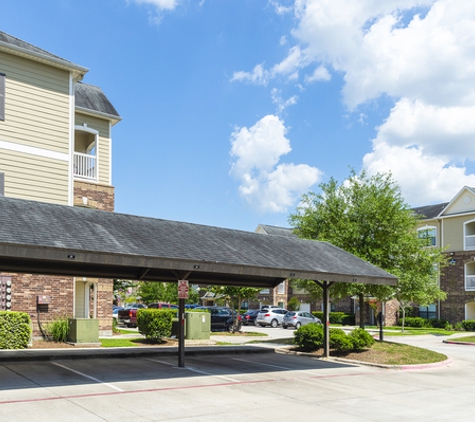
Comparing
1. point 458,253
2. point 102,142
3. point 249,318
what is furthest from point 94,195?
point 458,253

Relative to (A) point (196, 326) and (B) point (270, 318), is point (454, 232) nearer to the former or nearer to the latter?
(B) point (270, 318)

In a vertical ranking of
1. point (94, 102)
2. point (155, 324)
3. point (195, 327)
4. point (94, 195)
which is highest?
point (94, 102)

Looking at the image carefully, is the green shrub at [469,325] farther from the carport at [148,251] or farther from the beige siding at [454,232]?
the carport at [148,251]

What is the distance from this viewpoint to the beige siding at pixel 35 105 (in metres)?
20.2

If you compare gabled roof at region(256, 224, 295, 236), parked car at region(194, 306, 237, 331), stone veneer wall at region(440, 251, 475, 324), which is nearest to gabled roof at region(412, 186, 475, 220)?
stone veneer wall at region(440, 251, 475, 324)

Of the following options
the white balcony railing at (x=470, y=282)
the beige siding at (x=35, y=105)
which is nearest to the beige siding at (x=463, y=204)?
the white balcony railing at (x=470, y=282)

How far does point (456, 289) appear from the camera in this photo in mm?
44906

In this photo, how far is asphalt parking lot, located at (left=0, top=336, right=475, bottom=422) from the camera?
1021cm

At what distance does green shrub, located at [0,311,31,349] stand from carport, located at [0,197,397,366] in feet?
9.46

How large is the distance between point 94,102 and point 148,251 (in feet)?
51.3

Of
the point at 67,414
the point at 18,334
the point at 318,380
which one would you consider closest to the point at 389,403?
the point at 318,380

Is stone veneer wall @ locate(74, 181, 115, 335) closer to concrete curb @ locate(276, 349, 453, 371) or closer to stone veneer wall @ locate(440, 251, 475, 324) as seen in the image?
concrete curb @ locate(276, 349, 453, 371)

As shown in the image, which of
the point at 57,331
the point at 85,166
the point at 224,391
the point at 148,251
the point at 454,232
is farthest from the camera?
the point at 454,232

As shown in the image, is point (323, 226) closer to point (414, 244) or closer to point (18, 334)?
point (414, 244)
